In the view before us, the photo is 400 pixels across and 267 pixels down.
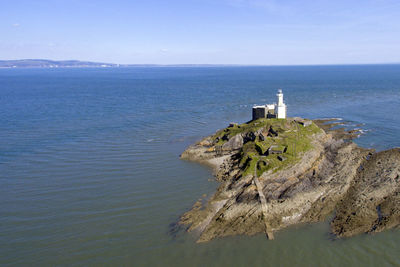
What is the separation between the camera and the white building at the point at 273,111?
1647 inches

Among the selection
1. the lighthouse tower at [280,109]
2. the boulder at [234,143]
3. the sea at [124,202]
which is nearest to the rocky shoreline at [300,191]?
the boulder at [234,143]

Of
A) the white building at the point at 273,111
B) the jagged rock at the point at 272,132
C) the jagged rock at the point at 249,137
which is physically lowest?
the jagged rock at the point at 249,137

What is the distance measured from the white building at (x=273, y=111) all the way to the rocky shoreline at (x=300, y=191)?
822cm

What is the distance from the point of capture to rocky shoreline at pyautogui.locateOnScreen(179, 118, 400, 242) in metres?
20.2

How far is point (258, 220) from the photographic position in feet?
67.1

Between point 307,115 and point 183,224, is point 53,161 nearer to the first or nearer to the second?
point 183,224

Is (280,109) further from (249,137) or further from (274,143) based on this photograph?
(274,143)

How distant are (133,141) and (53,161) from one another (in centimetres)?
1035

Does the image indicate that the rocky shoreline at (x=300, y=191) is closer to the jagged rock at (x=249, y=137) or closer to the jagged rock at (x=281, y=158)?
the jagged rock at (x=281, y=158)

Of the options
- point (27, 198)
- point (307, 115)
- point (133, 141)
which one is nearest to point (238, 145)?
point (133, 141)

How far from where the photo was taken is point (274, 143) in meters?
31.5

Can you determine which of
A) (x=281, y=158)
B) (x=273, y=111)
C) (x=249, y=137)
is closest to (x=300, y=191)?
(x=281, y=158)

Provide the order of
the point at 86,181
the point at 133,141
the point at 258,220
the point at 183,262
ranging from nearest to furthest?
the point at 183,262, the point at 258,220, the point at 86,181, the point at 133,141

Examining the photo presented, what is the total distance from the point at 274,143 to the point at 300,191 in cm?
886
